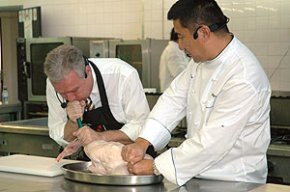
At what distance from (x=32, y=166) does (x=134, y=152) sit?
0.52 metres

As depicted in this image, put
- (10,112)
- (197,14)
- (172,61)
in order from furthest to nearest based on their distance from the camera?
(10,112) → (172,61) → (197,14)

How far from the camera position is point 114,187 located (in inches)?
74.7

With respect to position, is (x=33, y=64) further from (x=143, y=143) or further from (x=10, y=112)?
(x=143, y=143)

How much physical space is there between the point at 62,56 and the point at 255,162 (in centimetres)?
90

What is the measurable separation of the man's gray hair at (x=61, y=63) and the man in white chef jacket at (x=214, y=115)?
398mm

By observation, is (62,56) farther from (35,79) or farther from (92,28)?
(92,28)

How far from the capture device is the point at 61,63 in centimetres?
220

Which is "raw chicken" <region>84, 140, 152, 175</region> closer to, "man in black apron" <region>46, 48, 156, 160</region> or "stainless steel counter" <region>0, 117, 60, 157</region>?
"man in black apron" <region>46, 48, 156, 160</region>

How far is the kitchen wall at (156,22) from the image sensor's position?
443 centimetres

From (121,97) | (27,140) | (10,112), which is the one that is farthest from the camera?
(10,112)

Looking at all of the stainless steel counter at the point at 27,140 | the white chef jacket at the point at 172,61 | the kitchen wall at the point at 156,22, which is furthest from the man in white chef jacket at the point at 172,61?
the stainless steel counter at the point at 27,140

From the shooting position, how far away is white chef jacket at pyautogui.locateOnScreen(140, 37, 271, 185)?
6.21ft

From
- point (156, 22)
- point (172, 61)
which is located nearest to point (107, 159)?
point (172, 61)

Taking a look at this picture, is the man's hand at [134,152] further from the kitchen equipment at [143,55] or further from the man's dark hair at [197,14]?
the kitchen equipment at [143,55]
